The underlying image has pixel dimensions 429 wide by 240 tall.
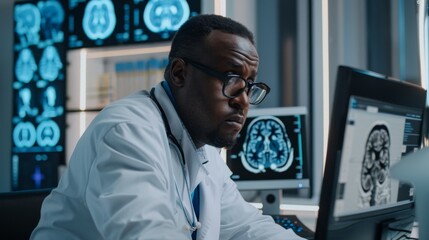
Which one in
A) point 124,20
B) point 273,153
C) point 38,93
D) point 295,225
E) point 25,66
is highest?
point 124,20

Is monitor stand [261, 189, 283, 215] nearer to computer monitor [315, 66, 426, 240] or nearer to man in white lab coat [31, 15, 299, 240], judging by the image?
man in white lab coat [31, 15, 299, 240]

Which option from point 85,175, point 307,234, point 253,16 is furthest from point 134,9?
point 85,175

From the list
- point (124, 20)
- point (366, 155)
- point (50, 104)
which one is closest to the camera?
point (366, 155)

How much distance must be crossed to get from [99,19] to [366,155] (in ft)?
8.42

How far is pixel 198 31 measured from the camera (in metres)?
1.27

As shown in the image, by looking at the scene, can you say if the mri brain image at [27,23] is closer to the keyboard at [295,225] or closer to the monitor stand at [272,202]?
the monitor stand at [272,202]

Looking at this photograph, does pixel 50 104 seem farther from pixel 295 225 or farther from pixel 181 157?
pixel 181 157

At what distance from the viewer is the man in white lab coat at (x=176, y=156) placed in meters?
0.91

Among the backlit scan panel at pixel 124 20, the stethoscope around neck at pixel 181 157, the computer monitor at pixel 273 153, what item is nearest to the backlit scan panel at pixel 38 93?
the backlit scan panel at pixel 124 20

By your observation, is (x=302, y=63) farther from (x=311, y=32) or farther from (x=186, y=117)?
(x=186, y=117)

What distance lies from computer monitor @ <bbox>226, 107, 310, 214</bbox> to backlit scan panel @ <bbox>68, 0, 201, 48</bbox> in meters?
0.90

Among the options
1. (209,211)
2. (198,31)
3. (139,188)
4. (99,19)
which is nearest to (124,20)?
(99,19)

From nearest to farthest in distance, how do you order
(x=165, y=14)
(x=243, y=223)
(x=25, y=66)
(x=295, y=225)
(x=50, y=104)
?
1. (x=243, y=223)
2. (x=295, y=225)
3. (x=165, y=14)
4. (x=50, y=104)
5. (x=25, y=66)

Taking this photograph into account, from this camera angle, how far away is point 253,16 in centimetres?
280
